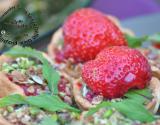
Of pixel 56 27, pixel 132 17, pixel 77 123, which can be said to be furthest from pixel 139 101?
pixel 132 17

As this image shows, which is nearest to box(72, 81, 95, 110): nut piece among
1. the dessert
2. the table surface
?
the dessert

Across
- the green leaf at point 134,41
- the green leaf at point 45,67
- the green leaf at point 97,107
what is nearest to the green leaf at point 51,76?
the green leaf at point 45,67

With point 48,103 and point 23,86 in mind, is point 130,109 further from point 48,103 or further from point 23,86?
point 23,86

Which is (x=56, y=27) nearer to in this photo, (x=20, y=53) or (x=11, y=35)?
(x=11, y=35)

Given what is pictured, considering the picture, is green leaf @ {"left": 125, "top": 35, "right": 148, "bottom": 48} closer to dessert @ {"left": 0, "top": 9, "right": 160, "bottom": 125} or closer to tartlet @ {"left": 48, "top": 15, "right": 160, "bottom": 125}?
tartlet @ {"left": 48, "top": 15, "right": 160, "bottom": 125}

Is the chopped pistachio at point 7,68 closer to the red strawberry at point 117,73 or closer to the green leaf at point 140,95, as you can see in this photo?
the red strawberry at point 117,73
